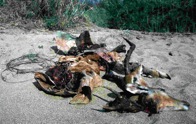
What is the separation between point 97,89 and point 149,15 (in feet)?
10.4

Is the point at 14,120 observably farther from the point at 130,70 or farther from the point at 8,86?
the point at 130,70

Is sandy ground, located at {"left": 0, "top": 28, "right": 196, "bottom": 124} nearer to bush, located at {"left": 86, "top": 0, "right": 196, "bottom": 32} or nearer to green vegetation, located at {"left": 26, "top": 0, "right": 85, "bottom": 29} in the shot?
green vegetation, located at {"left": 26, "top": 0, "right": 85, "bottom": 29}

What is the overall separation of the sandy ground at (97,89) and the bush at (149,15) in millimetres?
668

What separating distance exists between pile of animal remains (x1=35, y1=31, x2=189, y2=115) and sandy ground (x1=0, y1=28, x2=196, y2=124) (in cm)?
7

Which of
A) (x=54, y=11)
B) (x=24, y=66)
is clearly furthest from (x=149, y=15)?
(x=24, y=66)

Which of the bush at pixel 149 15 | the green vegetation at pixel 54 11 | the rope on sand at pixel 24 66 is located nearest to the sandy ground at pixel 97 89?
the rope on sand at pixel 24 66

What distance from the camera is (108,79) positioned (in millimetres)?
3010

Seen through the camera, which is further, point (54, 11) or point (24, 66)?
point (54, 11)

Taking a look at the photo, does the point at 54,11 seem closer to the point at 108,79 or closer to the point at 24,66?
the point at 24,66

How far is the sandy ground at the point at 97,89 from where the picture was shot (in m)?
2.30

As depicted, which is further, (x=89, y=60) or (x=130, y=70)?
(x=89, y=60)

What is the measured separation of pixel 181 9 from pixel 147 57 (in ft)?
6.66

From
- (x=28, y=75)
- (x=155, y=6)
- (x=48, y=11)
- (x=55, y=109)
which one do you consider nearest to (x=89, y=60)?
(x=28, y=75)

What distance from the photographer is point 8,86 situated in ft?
9.14
